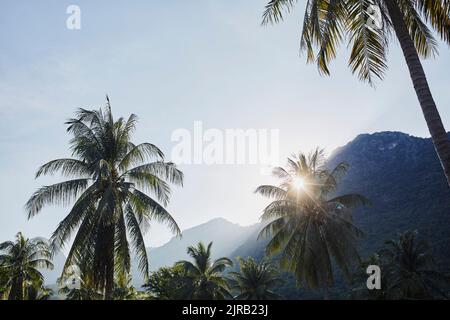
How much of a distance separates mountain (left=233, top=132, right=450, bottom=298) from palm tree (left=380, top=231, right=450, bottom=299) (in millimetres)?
12473

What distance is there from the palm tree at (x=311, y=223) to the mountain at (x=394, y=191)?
2343 cm

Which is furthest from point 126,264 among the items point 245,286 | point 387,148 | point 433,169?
point 387,148

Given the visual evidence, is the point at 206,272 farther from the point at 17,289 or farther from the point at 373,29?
the point at 373,29

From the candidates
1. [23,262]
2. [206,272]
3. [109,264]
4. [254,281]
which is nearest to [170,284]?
[206,272]

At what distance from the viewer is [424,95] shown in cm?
766

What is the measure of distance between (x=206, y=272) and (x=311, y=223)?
16.5 metres

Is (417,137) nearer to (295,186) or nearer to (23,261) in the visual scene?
(295,186)

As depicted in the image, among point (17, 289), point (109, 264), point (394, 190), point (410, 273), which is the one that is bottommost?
point (17, 289)

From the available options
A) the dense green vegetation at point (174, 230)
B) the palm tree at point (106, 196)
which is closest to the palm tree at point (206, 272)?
the dense green vegetation at point (174, 230)

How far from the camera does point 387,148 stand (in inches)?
3767

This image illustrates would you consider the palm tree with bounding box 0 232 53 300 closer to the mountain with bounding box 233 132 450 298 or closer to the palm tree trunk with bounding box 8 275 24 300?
the palm tree trunk with bounding box 8 275 24 300

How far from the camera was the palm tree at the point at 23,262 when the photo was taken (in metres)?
29.4

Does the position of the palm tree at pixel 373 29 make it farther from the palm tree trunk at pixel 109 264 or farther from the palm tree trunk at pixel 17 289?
the palm tree trunk at pixel 17 289

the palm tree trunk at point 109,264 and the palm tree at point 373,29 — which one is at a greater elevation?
the palm tree at point 373,29
